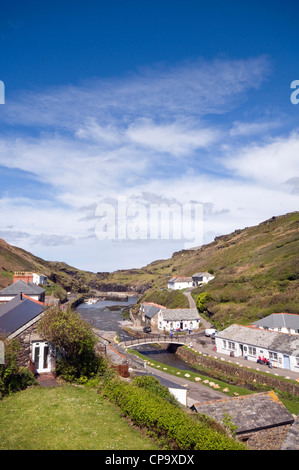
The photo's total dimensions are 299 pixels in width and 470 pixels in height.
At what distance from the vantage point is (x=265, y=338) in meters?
45.2

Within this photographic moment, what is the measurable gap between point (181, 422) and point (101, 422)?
12.3 feet

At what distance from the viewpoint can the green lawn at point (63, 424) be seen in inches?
441

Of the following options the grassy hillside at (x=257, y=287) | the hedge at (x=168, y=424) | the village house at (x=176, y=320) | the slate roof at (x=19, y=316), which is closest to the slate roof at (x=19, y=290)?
the slate roof at (x=19, y=316)

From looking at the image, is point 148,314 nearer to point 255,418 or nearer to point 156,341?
point 156,341

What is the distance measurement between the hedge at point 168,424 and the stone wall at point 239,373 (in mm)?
26806

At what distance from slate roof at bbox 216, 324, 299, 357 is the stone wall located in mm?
4939

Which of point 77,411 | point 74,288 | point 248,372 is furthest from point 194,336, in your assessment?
point 74,288

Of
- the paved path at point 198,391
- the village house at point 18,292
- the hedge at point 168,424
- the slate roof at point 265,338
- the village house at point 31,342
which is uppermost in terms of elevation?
the village house at point 18,292

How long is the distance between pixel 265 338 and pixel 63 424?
38.9 meters

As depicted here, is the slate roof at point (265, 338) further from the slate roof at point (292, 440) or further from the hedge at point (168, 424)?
the hedge at point (168, 424)

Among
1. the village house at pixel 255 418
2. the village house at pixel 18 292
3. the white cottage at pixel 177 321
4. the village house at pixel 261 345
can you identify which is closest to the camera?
the village house at pixel 255 418

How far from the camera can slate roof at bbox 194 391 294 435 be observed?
17062 mm

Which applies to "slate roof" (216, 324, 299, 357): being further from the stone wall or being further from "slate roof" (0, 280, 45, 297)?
"slate roof" (0, 280, 45, 297)

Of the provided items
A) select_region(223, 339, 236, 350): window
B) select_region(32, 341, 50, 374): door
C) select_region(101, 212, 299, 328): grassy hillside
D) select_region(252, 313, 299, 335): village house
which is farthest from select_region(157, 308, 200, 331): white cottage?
select_region(32, 341, 50, 374): door
